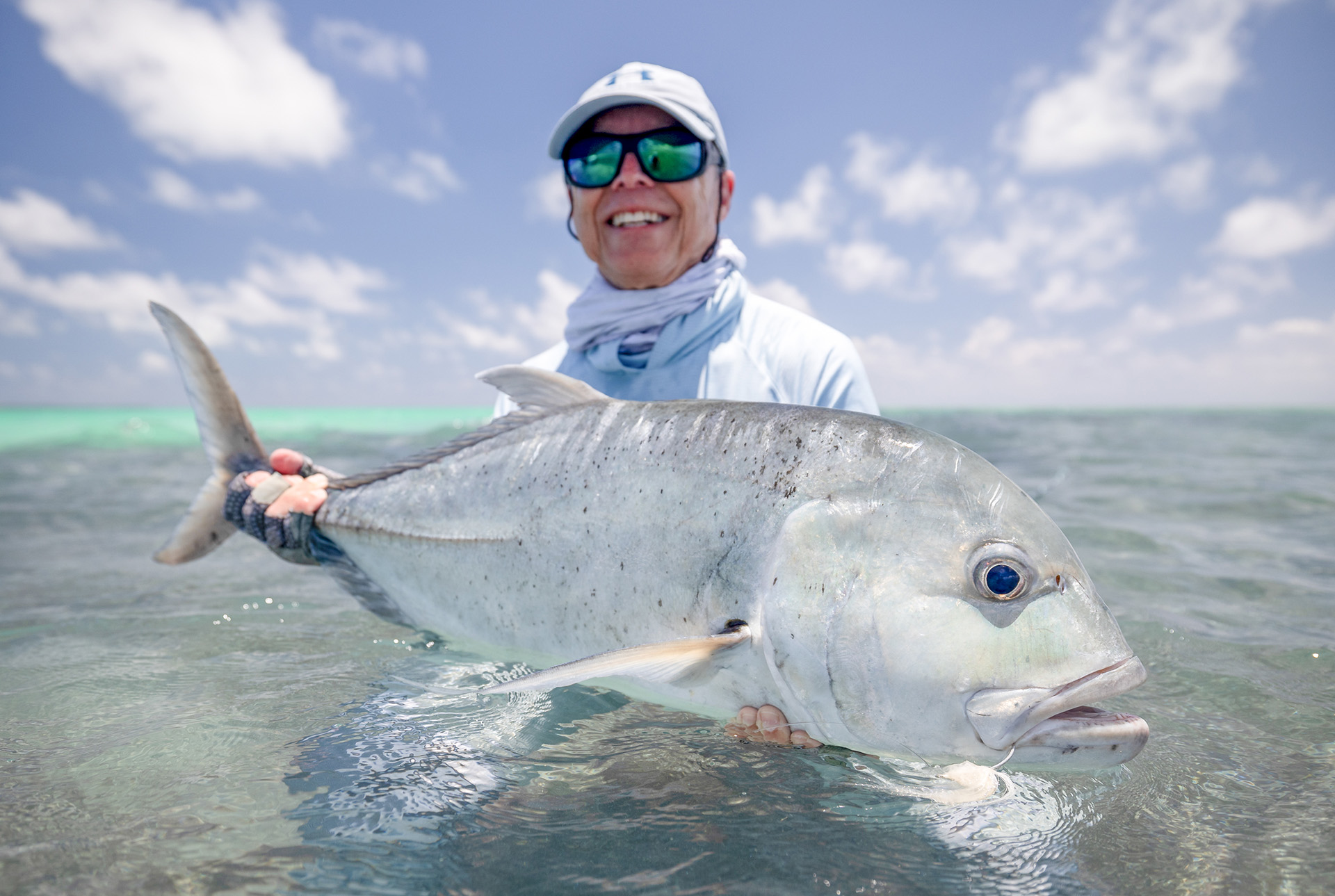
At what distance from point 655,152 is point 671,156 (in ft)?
0.24

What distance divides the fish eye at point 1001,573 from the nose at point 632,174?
7.68 ft

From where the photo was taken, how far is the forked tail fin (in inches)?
113

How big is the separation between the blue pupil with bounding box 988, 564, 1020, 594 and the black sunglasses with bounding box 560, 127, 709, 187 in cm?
233

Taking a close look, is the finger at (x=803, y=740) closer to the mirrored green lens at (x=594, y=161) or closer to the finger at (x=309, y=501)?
the finger at (x=309, y=501)

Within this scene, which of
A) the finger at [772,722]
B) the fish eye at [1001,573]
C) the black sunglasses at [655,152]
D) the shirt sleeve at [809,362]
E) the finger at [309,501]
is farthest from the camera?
the black sunglasses at [655,152]

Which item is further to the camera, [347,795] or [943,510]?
[347,795]

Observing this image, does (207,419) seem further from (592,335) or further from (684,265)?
(684,265)

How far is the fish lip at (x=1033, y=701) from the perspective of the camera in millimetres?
1491

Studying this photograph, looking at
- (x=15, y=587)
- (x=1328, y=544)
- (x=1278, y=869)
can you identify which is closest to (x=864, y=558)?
(x=1278, y=869)

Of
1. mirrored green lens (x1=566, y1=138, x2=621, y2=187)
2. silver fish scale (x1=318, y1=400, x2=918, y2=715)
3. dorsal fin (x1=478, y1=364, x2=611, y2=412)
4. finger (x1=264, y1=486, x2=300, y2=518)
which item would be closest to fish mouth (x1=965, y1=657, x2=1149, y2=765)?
silver fish scale (x1=318, y1=400, x2=918, y2=715)

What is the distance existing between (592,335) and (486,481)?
50.0 inches

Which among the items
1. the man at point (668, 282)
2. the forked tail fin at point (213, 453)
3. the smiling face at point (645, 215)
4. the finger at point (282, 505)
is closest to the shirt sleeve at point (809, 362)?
the man at point (668, 282)

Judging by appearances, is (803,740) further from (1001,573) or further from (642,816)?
(1001,573)

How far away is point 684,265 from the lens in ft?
11.5
